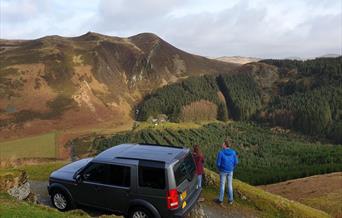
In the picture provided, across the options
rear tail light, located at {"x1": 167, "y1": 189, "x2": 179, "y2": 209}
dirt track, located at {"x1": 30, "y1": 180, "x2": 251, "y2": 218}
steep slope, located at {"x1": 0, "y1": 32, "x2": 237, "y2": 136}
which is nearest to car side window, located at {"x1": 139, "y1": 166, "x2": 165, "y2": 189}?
rear tail light, located at {"x1": 167, "y1": 189, "x2": 179, "y2": 209}

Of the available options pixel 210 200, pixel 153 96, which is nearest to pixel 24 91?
pixel 153 96

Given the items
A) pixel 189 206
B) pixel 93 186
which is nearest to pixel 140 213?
pixel 189 206

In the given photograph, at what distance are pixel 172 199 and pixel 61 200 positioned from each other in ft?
16.1

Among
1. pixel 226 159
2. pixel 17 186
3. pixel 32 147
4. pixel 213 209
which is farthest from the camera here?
pixel 32 147

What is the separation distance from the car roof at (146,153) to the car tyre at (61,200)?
214 centimetres

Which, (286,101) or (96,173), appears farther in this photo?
(286,101)

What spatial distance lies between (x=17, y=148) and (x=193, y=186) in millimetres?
85358

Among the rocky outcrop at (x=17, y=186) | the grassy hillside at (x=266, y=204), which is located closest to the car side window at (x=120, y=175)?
the rocky outcrop at (x=17, y=186)

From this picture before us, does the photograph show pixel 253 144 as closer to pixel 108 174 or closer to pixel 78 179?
pixel 78 179

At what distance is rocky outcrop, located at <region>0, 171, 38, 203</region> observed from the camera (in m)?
14.8

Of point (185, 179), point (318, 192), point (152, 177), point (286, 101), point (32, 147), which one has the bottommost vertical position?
point (32, 147)

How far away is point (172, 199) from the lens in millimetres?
12891

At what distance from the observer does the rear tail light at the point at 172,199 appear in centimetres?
1284

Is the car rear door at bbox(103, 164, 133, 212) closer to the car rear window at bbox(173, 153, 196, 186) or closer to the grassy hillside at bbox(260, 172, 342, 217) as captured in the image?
the car rear window at bbox(173, 153, 196, 186)
